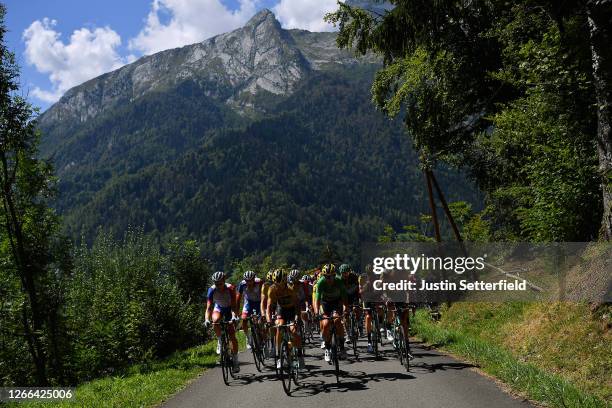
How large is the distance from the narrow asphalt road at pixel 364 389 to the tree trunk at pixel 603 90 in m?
4.16

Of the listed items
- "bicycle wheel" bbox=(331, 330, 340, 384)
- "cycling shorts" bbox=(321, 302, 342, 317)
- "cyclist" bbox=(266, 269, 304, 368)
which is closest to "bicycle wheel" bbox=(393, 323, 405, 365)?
"cycling shorts" bbox=(321, 302, 342, 317)

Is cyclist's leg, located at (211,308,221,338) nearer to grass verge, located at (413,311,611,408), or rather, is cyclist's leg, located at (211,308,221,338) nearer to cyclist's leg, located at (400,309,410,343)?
cyclist's leg, located at (400,309,410,343)

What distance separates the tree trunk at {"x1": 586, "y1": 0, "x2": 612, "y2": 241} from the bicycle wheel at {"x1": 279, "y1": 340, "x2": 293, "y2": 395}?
664cm

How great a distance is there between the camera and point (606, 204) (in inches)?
392

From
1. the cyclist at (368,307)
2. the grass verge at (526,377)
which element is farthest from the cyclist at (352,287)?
the grass verge at (526,377)

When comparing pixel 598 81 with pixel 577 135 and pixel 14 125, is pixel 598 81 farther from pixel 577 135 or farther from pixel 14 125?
pixel 14 125

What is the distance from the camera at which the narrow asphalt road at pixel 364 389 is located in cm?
820

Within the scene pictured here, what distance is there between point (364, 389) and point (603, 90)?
7358 mm

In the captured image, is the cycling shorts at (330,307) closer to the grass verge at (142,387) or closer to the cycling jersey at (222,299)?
the cycling jersey at (222,299)

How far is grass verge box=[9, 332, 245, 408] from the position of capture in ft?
32.1

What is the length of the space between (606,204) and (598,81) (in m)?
2.43

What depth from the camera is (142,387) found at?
36.0 feet

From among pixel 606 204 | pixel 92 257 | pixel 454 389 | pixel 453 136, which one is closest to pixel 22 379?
pixel 92 257

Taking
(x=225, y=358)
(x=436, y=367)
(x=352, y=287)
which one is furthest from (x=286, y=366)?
(x=352, y=287)
